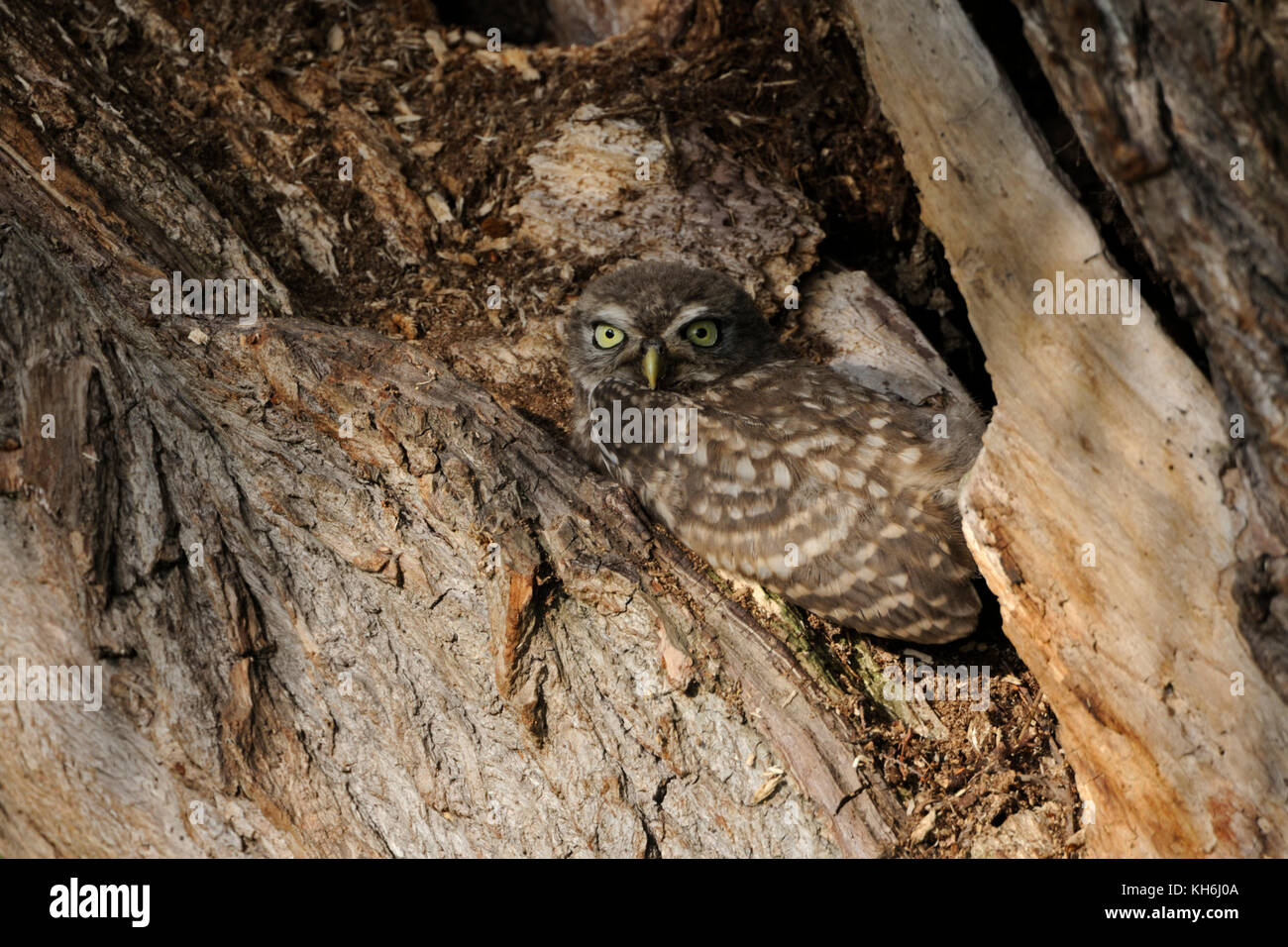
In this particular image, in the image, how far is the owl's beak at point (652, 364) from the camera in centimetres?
412

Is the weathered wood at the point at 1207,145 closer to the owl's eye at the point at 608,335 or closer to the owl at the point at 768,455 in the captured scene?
the owl at the point at 768,455

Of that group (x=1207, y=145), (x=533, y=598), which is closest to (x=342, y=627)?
(x=533, y=598)

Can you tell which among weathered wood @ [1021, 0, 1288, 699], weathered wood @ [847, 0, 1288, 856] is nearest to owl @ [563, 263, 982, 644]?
weathered wood @ [847, 0, 1288, 856]

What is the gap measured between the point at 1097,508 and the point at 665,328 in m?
1.90

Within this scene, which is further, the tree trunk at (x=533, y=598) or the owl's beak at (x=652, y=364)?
the owl's beak at (x=652, y=364)

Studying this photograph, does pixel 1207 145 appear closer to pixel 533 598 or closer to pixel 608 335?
pixel 533 598

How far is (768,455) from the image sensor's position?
3.74 m

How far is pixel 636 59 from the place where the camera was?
5137 mm

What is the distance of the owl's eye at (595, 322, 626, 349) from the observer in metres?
4.21

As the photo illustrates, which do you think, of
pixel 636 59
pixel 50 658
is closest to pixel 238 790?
pixel 50 658

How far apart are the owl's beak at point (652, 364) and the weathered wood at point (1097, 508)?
127cm

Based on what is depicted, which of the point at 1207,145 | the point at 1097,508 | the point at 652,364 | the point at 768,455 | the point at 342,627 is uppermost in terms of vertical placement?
the point at 652,364

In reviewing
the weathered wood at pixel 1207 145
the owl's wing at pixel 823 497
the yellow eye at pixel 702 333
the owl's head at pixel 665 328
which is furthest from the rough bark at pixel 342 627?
the weathered wood at pixel 1207 145

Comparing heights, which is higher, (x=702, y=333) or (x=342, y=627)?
(x=702, y=333)
